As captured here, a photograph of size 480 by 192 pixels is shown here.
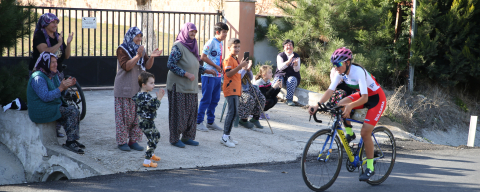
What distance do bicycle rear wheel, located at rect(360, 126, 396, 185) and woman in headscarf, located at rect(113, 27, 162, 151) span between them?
3181mm

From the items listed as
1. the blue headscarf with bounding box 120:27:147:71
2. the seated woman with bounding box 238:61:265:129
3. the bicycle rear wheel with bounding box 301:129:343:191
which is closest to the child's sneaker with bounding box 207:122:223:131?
the seated woman with bounding box 238:61:265:129

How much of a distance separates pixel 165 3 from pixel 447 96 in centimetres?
1542

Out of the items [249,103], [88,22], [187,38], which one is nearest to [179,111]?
[187,38]

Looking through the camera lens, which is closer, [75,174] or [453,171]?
[75,174]

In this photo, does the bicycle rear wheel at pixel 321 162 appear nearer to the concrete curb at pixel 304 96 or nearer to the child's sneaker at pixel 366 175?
the child's sneaker at pixel 366 175

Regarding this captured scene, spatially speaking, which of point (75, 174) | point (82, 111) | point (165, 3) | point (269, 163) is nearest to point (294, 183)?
point (269, 163)

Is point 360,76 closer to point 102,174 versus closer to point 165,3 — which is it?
point 102,174

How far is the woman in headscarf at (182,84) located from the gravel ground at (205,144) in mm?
379

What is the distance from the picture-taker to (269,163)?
6219 mm

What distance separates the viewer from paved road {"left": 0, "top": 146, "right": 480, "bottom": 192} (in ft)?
16.0

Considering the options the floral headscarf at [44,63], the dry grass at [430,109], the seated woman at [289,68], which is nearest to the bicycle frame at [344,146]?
the floral headscarf at [44,63]

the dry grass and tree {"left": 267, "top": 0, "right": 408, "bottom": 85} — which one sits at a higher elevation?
tree {"left": 267, "top": 0, "right": 408, "bottom": 85}

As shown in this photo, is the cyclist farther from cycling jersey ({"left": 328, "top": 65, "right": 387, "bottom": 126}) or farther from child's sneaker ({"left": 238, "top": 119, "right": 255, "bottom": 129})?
child's sneaker ({"left": 238, "top": 119, "right": 255, "bottom": 129})

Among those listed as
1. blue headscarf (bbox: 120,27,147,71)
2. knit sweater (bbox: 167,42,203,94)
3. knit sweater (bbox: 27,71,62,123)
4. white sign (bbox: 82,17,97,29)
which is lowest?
knit sweater (bbox: 27,71,62,123)
